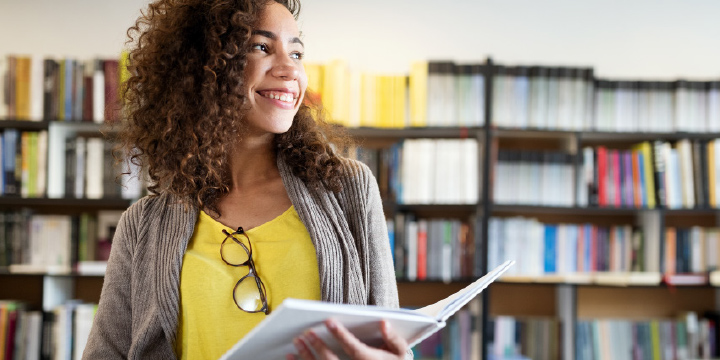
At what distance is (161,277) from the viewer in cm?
120

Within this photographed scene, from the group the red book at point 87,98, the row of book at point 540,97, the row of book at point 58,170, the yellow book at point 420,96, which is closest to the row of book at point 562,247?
the row of book at point 540,97

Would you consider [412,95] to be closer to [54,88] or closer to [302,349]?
[54,88]

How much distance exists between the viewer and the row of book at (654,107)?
2996 millimetres

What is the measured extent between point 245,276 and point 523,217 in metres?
2.30

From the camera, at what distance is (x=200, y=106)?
1.27 metres

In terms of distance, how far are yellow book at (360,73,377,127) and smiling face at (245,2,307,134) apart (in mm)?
1683

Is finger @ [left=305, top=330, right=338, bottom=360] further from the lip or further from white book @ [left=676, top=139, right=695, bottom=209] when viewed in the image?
white book @ [left=676, top=139, right=695, bottom=209]

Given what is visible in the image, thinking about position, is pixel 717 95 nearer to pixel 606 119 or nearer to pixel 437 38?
pixel 606 119

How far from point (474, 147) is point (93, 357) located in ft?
6.83

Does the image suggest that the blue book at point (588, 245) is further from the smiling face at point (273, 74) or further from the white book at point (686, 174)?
the smiling face at point (273, 74)

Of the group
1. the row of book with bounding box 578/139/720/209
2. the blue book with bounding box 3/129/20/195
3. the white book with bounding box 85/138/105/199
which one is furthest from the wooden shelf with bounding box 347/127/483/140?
the blue book with bounding box 3/129/20/195

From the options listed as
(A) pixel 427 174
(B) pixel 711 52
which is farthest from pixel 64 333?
(B) pixel 711 52

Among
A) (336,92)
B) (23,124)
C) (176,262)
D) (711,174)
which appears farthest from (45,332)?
(711,174)

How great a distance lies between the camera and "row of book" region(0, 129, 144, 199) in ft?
9.48
